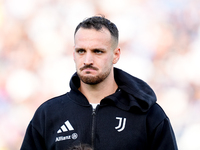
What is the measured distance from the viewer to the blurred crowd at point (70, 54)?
3.36 metres

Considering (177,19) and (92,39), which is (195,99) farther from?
(92,39)

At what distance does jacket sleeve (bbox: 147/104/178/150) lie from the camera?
129 centimetres

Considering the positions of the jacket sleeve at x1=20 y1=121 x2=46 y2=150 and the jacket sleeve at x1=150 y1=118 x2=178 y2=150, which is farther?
the jacket sleeve at x1=20 y1=121 x2=46 y2=150

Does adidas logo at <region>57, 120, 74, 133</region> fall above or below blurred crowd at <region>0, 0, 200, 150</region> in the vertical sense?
below

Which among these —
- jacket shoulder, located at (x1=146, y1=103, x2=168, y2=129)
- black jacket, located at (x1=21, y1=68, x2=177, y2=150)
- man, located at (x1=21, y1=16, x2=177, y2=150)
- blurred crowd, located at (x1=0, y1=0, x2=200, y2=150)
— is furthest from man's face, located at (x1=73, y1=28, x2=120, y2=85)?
blurred crowd, located at (x1=0, y1=0, x2=200, y2=150)

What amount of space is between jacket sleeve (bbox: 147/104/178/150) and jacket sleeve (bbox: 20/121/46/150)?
46 cm

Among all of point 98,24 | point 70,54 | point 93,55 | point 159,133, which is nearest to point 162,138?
point 159,133

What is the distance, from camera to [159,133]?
1296 millimetres

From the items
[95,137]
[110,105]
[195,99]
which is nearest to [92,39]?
[110,105]

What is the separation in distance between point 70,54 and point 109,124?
2326 mm

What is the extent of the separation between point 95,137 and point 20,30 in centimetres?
273

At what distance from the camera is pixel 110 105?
1358 mm

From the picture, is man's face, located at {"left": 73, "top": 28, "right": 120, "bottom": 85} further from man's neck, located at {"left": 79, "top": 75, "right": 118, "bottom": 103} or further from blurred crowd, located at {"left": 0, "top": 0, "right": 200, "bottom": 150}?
blurred crowd, located at {"left": 0, "top": 0, "right": 200, "bottom": 150}

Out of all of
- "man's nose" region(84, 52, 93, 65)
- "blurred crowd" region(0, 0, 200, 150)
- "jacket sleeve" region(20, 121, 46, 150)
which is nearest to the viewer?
"man's nose" region(84, 52, 93, 65)
